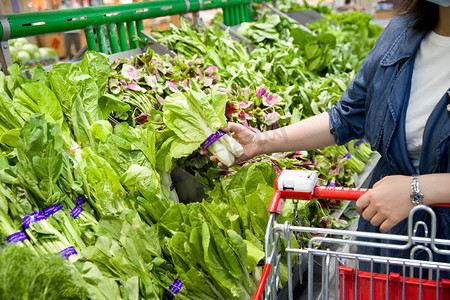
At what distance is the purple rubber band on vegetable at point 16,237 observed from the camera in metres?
1.25

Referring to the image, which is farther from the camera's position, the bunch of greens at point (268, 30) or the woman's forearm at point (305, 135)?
the bunch of greens at point (268, 30)

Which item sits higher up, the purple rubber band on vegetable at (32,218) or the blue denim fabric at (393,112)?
the blue denim fabric at (393,112)

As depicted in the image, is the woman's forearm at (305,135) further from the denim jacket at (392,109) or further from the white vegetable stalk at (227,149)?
the white vegetable stalk at (227,149)

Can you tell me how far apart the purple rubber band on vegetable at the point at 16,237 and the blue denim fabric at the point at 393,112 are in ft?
3.53

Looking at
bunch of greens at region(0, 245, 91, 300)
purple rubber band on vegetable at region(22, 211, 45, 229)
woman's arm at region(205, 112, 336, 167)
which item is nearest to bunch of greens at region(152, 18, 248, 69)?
woman's arm at region(205, 112, 336, 167)

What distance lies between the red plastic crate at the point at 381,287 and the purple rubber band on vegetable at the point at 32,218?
2.92 feet

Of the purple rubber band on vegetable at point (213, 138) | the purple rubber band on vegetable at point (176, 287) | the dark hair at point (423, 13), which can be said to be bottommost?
the purple rubber band on vegetable at point (176, 287)

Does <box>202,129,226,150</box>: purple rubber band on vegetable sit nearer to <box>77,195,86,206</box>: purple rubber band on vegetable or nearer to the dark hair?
<box>77,195,86,206</box>: purple rubber band on vegetable

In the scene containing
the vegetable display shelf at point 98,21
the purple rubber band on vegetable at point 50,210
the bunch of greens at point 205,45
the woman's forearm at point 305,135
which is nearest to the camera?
the purple rubber band on vegetable at point 50,210

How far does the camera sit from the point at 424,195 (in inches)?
46.6

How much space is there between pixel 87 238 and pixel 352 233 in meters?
0.84

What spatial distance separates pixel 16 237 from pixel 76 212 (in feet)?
0.80

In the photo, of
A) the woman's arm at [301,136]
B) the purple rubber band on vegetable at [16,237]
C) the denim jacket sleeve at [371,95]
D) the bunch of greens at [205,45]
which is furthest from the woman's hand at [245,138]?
the bunch of greens at [205,45]

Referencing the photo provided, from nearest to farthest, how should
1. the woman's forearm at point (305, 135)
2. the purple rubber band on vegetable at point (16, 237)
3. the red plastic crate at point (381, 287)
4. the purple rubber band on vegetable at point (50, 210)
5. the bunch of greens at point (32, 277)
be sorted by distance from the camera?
1. the bunch of greens at point (32, 277)
2. the red plastic crate at point (381, 287)
3. the purple rubber band on vegetable at point (16, 237)
4. the purple rubber band on vegetable at point (50, 210)
5. the woman's forearm at point (305, 135)
